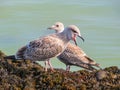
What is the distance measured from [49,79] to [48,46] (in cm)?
197

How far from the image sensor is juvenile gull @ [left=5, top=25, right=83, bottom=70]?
11.0 m

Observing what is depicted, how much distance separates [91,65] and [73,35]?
2607 millimetres

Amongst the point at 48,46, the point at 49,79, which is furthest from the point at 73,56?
the point at 49,79

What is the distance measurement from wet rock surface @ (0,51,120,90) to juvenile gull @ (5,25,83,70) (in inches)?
21.6

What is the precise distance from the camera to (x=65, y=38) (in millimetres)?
11031

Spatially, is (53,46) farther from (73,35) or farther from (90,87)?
(90,87)

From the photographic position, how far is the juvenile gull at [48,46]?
36.2 ft

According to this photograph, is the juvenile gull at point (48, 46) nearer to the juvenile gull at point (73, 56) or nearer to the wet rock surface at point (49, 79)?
the wet rock surface at point (49, 79)

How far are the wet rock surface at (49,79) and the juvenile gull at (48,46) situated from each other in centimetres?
55

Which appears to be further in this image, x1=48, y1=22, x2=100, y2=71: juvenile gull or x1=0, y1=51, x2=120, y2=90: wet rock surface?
x1=48, y1=22, x2=100, y2=71: juvenile gull

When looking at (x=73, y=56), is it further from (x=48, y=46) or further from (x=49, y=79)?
(x=49, y=79)

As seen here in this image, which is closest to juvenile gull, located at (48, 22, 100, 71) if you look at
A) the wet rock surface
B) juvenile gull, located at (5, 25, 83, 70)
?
juvenile gull, located at (5, 25, 83, 70)

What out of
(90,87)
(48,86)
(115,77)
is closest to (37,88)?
→ (48,86)

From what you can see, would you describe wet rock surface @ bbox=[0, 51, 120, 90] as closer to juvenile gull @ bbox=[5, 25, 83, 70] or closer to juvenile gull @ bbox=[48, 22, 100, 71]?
juvenile gull @ bbox=[5, 25, 83, 70]
